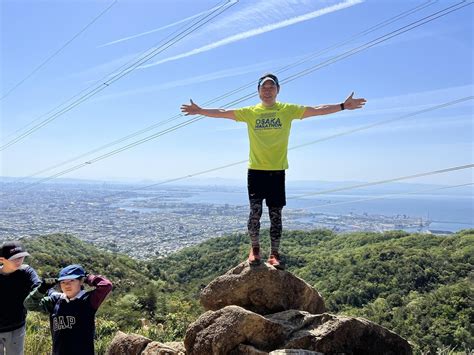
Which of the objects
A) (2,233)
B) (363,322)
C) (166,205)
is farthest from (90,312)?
(166,205)

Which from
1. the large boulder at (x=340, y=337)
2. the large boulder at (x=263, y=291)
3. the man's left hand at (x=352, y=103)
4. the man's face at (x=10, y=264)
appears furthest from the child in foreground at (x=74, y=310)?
the man's left hand at (x=352, y=103)

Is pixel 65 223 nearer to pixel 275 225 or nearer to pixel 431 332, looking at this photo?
pixel 431 332

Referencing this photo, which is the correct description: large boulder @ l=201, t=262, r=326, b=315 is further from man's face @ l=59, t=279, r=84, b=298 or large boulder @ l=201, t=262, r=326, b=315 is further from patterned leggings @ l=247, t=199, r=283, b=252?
man's face @ l=59, t=279, r=84, b=298

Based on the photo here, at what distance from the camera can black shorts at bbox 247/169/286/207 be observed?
6199 mm

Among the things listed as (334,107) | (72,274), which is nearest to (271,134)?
(334,107)

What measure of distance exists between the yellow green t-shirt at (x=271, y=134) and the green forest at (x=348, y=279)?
6.38 metres

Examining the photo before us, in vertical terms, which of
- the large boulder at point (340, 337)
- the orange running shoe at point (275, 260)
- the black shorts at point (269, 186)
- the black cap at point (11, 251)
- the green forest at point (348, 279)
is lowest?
the green forest at point (348, 279)

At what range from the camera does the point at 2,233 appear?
171ft

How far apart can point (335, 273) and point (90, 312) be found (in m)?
38.2

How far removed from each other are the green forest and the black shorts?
19.6 feet

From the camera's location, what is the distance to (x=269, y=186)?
6207mm

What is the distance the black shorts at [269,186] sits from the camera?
620 centimetres

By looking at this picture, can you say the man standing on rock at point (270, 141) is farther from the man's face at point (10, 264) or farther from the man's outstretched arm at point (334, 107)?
the man's face at point (10, 264)

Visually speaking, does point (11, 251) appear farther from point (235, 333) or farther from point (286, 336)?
point (286, 336)
